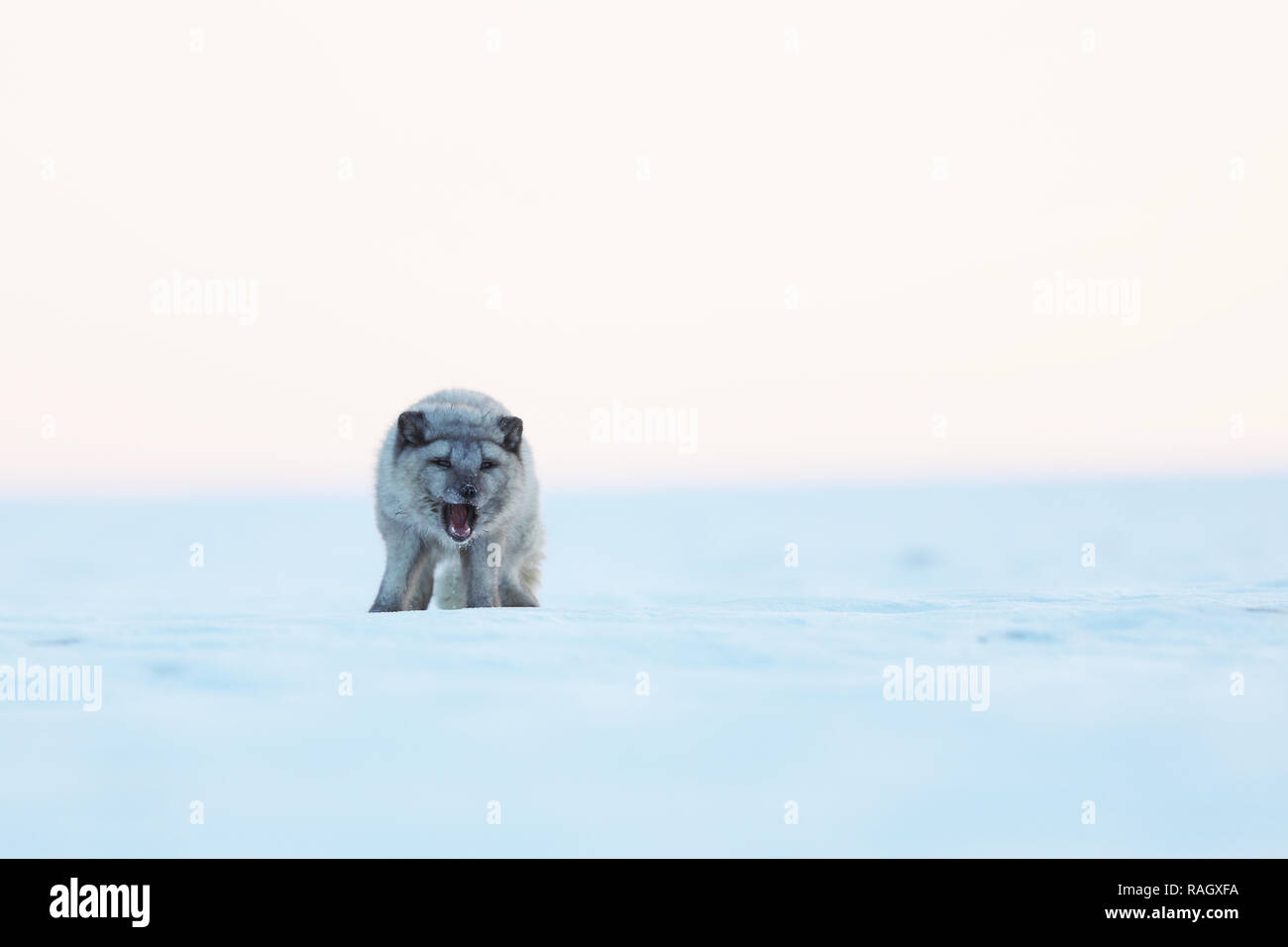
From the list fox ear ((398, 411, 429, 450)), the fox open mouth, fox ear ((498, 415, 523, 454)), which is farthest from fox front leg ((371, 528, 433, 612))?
fox ear ((498, 415, 523, 454))

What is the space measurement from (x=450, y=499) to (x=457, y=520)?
0.65ft

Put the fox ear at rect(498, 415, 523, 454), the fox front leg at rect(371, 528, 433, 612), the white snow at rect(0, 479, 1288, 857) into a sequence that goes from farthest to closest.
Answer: the fox ear at rect(498, 415, 523, 454) < the fox front leg at rect(371, 528, 433, 612) < the white snow at rect(0, 479, 1288, 857)

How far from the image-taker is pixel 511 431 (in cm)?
846

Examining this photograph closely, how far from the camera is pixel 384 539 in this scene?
851 cm

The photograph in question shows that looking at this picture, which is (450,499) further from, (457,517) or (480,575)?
(480,575)

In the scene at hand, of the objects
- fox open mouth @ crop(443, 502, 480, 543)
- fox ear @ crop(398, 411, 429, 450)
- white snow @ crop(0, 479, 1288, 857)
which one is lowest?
white snow @ crop(0, 479, 1288, 857)

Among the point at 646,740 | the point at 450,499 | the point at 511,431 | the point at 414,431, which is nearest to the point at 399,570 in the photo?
the point at 450,499

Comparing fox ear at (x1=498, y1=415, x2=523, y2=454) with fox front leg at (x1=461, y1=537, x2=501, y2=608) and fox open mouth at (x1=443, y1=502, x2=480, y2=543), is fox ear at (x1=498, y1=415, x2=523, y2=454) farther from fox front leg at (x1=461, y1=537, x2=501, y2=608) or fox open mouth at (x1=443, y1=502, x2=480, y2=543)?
fox front leg at (x1=461, y1=537, x2=501, y2=608)

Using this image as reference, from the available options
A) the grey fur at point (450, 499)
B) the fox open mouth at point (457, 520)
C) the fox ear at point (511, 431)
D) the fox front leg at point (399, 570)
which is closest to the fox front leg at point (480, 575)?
the grey fur at point (450, 499)

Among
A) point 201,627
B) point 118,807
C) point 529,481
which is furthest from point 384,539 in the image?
point 118,807

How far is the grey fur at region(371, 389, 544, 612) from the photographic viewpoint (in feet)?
26.7

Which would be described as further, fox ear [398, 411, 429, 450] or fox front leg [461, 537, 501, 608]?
fox front leg [461, 537, 501, 608]

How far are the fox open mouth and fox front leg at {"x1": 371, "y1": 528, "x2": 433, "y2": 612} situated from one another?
0.34 m
